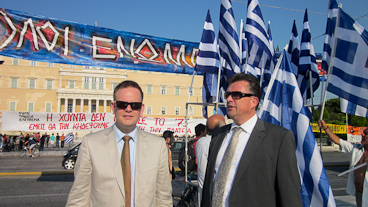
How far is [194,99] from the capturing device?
63812 millimetres

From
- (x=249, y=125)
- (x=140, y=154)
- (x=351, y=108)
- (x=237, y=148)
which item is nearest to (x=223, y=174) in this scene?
(x=237, y=148)

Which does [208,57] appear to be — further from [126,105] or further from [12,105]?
[12,105]

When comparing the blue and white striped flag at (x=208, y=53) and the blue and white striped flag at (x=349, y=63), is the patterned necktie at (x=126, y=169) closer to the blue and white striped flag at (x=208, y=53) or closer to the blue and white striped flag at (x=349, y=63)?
the blue and white striped flag at (x=349, y=63)

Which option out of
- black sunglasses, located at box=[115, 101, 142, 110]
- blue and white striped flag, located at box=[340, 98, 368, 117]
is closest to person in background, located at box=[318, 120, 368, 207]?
blue and white striped flag, located at box=[340, 98, 368, 117]

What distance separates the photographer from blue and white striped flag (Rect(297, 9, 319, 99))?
8312 mm

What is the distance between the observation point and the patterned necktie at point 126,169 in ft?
7.92

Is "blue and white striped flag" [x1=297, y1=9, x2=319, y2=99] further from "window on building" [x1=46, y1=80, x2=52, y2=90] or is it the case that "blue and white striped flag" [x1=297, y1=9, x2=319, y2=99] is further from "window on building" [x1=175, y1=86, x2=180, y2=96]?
"window on building" [x1=46, y1=80, x2=52, y2=90]

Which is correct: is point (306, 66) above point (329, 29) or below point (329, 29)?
below

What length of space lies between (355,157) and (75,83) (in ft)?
214

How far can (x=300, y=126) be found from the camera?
4438 millimetres

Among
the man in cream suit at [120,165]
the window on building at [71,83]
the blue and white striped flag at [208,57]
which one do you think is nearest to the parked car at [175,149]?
the blue and white striped flag at [208,57]

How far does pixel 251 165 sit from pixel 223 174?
0.24m

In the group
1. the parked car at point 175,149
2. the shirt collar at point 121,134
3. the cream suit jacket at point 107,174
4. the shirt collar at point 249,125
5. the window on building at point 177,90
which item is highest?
the window on building at point 177,90

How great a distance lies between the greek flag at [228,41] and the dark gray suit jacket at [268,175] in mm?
5326
